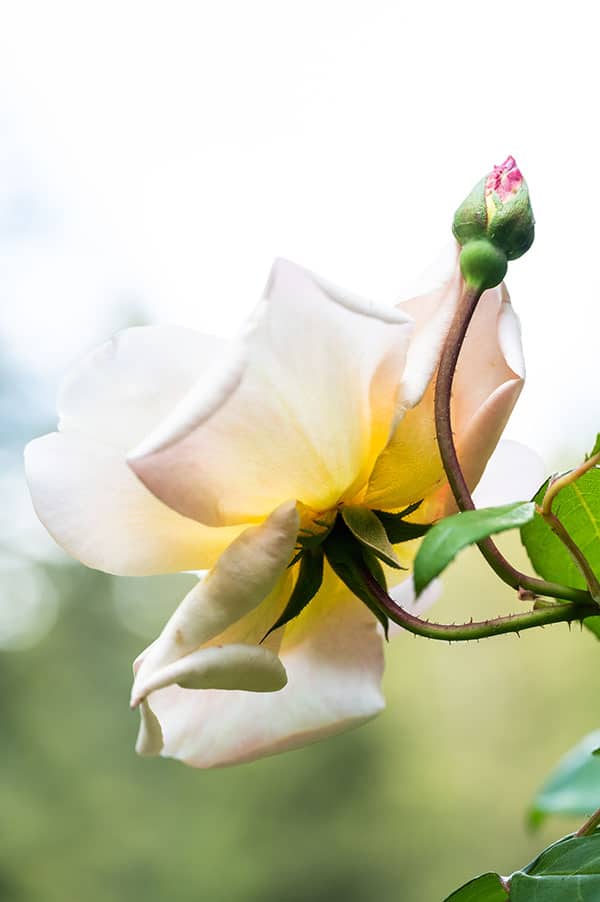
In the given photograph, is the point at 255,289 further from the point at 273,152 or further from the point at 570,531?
the point at 273,152

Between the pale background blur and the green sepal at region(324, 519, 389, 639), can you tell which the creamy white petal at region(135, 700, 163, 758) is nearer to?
the green sepal at region(324, 519, 389, 639)

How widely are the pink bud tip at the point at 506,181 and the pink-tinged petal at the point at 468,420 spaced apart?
20mm

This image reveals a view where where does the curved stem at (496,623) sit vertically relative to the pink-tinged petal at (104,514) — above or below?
below

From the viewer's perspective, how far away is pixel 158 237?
7.29 m

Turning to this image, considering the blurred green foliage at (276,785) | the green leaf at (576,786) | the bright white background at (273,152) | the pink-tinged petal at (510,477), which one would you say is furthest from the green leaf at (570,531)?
the bright white background at (273,152)

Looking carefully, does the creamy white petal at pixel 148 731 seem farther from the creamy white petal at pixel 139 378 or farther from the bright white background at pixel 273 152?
the bright white background at pixel 273 152

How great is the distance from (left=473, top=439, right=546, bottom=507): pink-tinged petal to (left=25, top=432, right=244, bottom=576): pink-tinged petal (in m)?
0.07

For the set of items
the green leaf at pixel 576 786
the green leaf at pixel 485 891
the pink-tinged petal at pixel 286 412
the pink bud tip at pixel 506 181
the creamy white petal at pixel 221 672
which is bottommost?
the green leaf at pixel 576 786

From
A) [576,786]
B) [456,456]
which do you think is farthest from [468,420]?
[576,786]

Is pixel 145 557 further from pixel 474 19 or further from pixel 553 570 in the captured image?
pixel 474 19

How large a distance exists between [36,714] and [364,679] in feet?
18.5

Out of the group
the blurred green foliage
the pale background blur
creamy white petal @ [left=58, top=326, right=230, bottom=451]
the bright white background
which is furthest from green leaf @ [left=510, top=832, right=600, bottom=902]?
the bright white background

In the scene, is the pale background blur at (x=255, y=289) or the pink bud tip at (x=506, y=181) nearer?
the pink bud tip at (x=506, y=181)

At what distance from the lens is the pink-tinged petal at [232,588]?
0.63 ft
